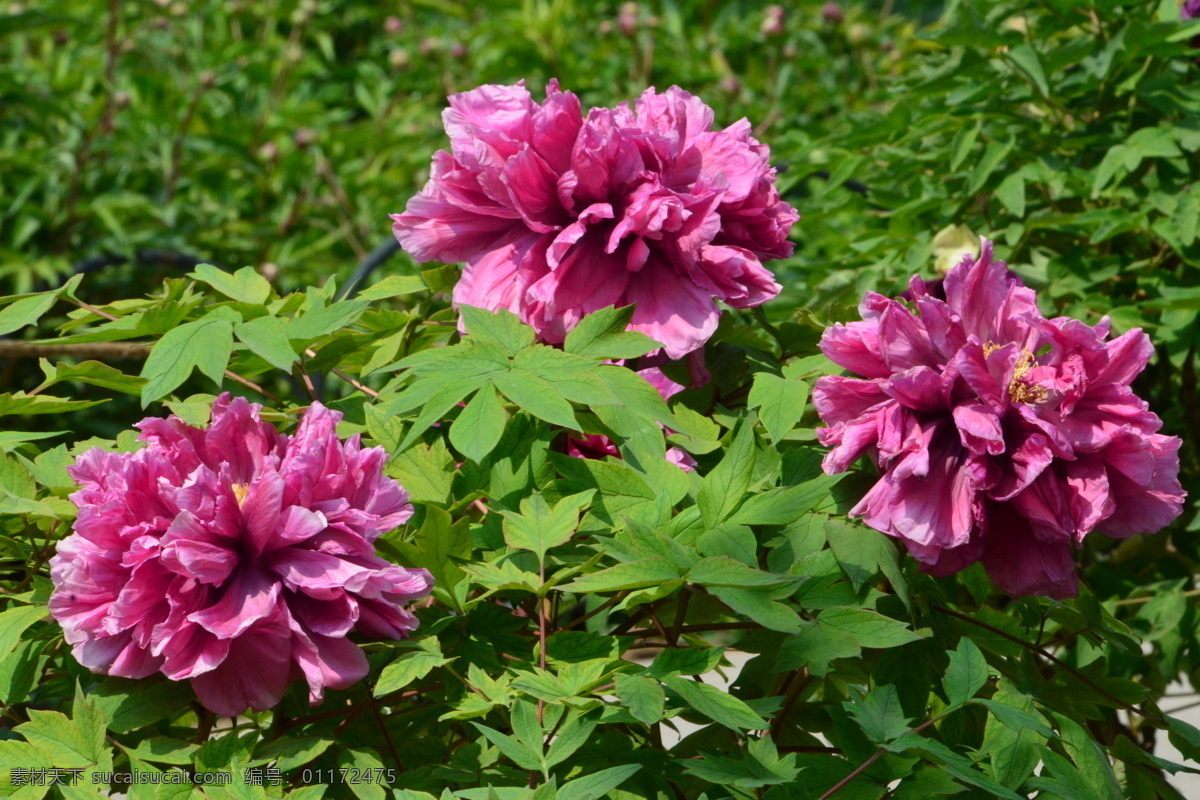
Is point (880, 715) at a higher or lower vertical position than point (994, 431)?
lower

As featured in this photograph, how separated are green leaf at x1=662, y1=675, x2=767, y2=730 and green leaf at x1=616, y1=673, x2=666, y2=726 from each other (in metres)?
0.01

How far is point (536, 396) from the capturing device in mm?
839

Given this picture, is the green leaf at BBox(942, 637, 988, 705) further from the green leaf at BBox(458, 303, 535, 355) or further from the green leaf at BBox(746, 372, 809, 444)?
the green leaf at BBox(458, 303, 535, 355)

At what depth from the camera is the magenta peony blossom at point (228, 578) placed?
0.77m

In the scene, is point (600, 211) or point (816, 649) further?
point (600, 211)

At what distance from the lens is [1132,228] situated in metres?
1.61

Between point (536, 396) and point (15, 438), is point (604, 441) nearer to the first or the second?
point (536, 396)

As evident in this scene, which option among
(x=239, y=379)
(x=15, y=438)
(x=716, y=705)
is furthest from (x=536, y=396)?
(x=15, y=438)

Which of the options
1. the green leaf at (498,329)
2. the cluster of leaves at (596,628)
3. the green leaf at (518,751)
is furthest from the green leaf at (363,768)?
the green leaf at (498,329)

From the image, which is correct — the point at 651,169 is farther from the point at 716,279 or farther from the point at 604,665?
the point at 604,665

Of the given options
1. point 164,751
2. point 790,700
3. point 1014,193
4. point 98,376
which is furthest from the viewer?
point 1014,193

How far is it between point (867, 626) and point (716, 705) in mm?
129

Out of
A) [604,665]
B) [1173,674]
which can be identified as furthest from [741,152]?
[1173,674]

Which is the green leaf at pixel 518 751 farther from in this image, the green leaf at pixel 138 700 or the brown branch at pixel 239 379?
the brown branch at pixel 239 379
